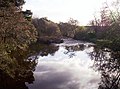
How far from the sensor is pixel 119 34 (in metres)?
37.2

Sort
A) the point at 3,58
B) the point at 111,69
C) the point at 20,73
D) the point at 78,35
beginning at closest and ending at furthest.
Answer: the point at 3,58, the point at 20,73, the point at 111,69, the point at 78,35

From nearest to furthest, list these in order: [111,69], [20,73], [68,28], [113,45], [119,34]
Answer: [20,73], [111,69], [113,45], [119,34], [68,28]

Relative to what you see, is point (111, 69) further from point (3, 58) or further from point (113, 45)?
point (113, 45)

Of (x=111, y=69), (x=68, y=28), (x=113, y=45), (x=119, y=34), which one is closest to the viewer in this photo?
(x=111, y=69)

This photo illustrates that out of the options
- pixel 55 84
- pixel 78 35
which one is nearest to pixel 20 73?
pixel 55 84

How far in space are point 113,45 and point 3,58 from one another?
62.4 feet

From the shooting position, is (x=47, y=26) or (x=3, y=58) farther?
(x=47, y=26)

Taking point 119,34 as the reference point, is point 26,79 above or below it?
below

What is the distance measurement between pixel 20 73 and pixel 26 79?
69.4 inches

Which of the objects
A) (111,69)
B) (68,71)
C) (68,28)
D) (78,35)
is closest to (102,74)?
(111,69)

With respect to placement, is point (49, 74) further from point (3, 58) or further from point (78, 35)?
point (78, 35)

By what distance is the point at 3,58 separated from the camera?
1684 cm

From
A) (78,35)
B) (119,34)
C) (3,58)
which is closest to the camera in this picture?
(3,58)

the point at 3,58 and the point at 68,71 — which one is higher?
the point at 3,58
